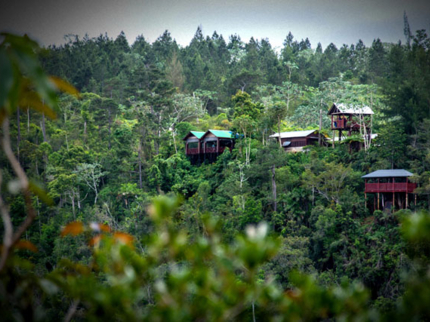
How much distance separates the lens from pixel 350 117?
20641mm

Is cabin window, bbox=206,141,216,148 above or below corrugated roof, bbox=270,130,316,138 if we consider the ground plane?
below

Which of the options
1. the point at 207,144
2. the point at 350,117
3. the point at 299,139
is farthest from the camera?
the point at 207,144

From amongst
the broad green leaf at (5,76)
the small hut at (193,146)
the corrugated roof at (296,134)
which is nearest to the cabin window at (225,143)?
the small hut at (193,146)

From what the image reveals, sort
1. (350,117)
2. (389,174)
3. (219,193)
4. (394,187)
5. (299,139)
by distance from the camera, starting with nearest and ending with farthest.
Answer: (394,187) < (389,174) < (219,193) < (350,117) < (299,139)

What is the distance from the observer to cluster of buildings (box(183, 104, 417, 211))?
1608 cm

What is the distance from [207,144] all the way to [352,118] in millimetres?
7543

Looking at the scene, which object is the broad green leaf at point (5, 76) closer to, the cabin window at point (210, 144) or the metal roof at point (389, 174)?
the metal roof at point (389, 174)

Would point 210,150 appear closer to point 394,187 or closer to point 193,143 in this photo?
point 193,143

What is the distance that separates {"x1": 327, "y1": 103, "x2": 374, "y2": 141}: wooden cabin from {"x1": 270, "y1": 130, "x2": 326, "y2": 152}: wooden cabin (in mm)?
1270

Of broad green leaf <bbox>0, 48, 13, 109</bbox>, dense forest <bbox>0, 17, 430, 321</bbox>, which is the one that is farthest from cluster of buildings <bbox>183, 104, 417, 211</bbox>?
broad green leaf <bbox>0, 48, 13, 109</bbox>

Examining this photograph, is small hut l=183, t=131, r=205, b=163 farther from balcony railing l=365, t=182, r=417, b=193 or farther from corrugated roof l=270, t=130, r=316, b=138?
balcony railing l=365, t=182, r=417, b=193

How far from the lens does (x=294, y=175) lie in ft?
61.9

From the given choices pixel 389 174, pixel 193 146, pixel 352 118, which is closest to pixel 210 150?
pixel 193 146

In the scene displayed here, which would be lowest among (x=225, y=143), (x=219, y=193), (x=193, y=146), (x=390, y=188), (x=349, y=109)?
(x=219, y=193)
